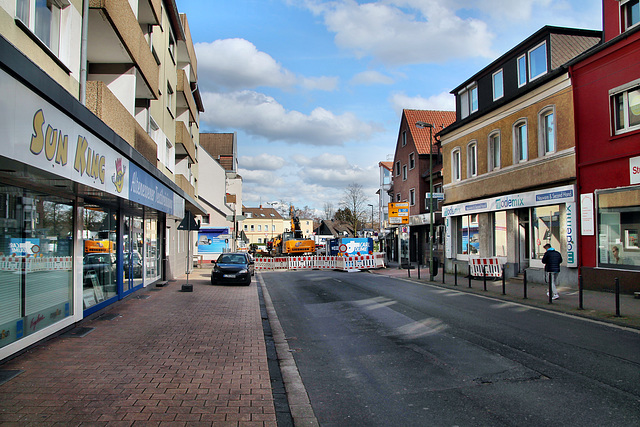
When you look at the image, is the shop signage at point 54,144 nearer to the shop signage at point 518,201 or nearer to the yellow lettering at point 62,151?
the yellow lettering at point 62,151

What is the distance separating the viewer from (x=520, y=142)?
20281 mm

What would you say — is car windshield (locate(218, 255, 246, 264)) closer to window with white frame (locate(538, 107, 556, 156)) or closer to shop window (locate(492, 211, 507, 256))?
shop window (locate(492, 211, 507, 256))

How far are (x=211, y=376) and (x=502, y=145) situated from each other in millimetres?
19052

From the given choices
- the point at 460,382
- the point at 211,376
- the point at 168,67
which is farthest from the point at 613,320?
the point at 168,67

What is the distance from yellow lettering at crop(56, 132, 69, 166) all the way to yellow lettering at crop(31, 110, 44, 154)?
0.55m

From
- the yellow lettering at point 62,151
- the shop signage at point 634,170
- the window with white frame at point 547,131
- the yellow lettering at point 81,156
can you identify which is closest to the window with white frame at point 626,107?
the shop signage at point 634,170

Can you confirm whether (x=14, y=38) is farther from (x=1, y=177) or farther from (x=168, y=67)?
(x=168, y=67)

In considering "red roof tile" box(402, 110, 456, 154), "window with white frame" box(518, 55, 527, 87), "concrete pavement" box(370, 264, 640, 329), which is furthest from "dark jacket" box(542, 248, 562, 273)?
"red roof tile" box(402, 110, 456, 154)

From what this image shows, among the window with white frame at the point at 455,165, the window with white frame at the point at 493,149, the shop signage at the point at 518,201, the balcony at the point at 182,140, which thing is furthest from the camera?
the window with white frame at the point at 455,165

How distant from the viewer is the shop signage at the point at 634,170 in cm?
1374

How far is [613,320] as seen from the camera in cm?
998

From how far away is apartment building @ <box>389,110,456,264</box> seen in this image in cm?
3741

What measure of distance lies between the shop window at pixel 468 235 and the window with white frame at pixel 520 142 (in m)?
4.37

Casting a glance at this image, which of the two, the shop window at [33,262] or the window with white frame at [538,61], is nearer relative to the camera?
the shop window at [33,262]
